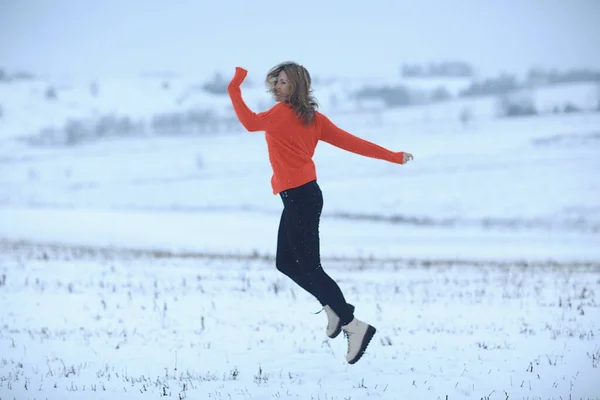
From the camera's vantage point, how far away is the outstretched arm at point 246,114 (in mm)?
5066

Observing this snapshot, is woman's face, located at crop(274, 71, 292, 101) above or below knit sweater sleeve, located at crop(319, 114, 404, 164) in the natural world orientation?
above

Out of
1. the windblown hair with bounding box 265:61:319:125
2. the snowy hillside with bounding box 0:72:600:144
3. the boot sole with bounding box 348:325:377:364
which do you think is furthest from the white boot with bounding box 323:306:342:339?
the snowy hillside with bounding box 0:72:600:144

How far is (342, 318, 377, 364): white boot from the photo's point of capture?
556cm

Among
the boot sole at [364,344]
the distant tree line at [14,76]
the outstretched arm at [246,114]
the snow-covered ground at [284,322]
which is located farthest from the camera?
the distant tree line at [14,76]

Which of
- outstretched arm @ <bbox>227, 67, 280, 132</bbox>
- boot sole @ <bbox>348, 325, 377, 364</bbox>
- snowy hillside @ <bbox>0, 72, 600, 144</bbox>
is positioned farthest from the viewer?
snowy hillside @ <bbox>0, 72, 600, 144</bbox>

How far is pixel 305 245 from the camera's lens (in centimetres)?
544

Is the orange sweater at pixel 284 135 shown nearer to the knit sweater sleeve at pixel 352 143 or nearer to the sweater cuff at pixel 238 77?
the sweater cuff at pixel 238 77

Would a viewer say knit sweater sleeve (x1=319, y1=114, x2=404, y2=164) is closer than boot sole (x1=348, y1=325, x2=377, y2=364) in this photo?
No

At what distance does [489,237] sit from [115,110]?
115 m

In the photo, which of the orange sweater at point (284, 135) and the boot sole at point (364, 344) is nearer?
the orange sweater at point (284, 135)

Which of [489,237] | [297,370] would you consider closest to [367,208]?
[489,237]

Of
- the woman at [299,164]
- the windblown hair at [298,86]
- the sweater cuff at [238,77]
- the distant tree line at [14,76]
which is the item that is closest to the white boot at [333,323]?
the woman at [299,164]

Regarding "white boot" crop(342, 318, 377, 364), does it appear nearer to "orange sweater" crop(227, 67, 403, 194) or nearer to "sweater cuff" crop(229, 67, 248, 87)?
"orange sweater" crop(227, 67, 403, 194)

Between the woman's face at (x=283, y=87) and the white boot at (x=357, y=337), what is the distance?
205cm
